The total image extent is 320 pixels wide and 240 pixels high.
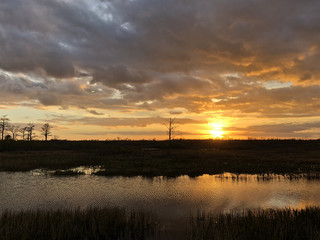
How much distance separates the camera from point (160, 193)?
69.9 ft

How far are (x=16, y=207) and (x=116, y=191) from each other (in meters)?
7.90

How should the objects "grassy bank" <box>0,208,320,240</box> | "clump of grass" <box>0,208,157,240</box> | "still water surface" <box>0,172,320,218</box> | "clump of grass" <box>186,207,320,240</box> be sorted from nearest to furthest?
"clump of grass" <box>186,207,320,240</box> → "grassy bank" <box>0,208,320,240</box> → "clump of grass" <box>0,208,157,240</box> → "still water surface" <box>0,172,320,218</box>

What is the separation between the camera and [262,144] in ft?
289

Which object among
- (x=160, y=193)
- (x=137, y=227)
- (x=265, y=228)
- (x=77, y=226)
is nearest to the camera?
(x=265, y=228)

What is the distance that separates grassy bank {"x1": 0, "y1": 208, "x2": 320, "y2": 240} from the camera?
10.7m

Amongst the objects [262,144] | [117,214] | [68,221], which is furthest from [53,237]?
[262,144]

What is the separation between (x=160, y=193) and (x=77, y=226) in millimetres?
10486

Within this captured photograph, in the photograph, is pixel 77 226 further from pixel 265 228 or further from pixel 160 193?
pixel 160 193

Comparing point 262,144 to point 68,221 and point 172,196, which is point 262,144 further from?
point 68,221

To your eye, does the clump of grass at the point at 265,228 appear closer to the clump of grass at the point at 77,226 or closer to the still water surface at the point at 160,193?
the clump of grass at the point at 77,226

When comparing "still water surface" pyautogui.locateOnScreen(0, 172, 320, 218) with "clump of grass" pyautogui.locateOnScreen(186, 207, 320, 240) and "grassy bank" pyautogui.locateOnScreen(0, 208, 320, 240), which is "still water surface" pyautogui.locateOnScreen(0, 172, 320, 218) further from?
"clump of grass" pyautogui.locateOnScreen(186, 207, 320, 240)

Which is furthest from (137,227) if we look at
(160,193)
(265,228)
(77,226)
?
(160,193)

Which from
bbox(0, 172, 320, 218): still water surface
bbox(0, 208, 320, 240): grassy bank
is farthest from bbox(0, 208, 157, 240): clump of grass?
bbox(0, 172, 320, 218): still water surface

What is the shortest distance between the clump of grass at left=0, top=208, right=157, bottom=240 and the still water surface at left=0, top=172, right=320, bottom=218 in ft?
8.34
